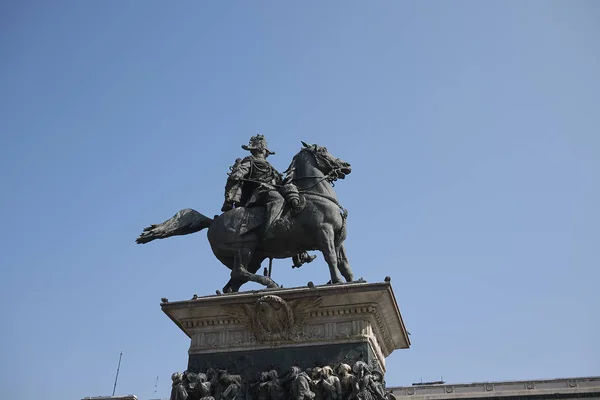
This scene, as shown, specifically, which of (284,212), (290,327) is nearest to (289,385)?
(290,327)

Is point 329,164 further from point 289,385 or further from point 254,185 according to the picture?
point 289,385

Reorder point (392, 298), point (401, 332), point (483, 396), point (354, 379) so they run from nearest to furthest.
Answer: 1. point (354, 379)
2. point (392, 298)
3. point (401, 332)
4. point (483, 396)

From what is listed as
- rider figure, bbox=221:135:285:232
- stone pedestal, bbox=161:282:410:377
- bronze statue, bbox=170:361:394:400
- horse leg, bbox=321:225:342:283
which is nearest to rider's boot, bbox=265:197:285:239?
rider figure, bbox=221:135:285:232

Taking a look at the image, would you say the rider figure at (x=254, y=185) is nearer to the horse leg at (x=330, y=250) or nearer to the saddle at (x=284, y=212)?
the saddle at (x=284, y=212)

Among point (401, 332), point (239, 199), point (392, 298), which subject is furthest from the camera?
point (239, 199)

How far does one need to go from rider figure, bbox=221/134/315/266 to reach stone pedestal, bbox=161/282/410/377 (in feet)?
7.18

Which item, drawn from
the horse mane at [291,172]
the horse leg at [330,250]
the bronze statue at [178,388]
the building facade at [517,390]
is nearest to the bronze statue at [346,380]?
the horse leg at [330,250]

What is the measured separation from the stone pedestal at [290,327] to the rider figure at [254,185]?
219 centimetres

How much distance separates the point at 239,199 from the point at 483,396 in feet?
123

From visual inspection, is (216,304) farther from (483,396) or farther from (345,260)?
(483,396)

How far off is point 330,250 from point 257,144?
3359 mm

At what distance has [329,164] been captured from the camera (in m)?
15.4

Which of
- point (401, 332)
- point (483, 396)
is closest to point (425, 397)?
point (483, 396)

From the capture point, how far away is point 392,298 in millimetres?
13102
